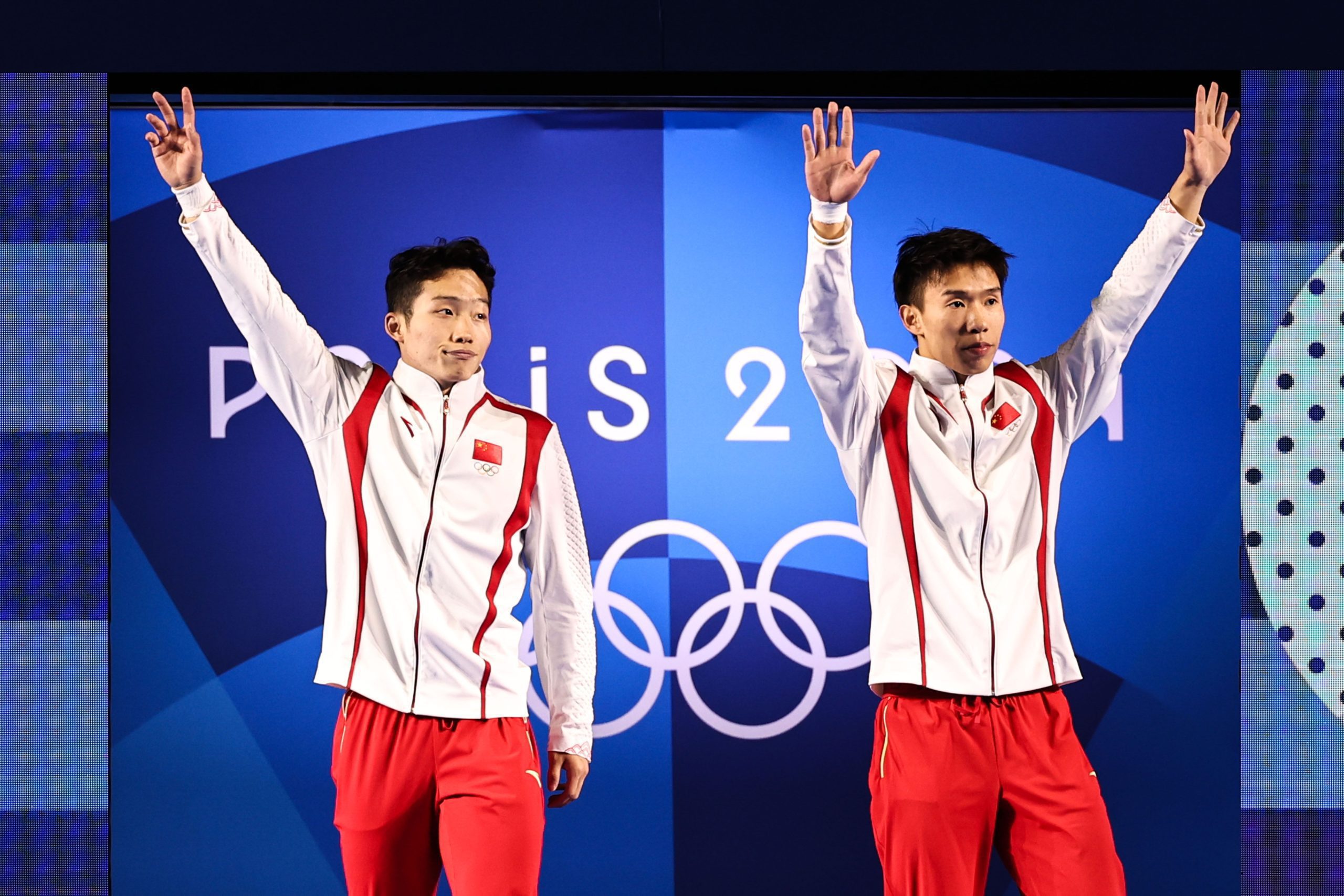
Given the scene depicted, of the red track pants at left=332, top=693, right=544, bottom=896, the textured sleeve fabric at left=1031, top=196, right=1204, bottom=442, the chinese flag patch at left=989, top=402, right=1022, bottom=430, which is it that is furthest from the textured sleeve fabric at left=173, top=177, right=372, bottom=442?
the textured sleeve fabric at left=1031, top=196, right=1204, bottom=442

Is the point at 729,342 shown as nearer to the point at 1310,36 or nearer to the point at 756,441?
the point at 756,441

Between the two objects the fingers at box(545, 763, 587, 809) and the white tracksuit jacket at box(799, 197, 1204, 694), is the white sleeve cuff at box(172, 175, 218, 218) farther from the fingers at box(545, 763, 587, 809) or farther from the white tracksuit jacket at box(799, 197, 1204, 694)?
the fingers at box(545, 763, 587, 809)

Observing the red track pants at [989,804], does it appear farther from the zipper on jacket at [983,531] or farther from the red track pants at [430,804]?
the red track pants at [430,804]

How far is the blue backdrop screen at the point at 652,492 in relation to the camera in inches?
121

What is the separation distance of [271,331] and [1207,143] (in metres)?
2.16

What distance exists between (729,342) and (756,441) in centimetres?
28

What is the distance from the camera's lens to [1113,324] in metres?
2.61

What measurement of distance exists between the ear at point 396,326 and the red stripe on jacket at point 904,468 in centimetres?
114

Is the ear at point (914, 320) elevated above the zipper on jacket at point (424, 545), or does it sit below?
above

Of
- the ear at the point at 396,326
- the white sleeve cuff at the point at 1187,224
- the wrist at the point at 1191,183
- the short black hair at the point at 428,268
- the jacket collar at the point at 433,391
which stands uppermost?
the wrist at the point at 1191,183

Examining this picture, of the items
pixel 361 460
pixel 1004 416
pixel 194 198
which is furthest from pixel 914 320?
pixel 194 198

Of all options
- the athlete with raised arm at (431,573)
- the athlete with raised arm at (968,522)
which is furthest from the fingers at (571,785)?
the athlete with raised arm at (968,522)

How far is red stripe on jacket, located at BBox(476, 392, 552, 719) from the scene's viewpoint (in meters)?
2.47

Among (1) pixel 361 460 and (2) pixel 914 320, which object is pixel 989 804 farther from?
(1) pixel 361 460
